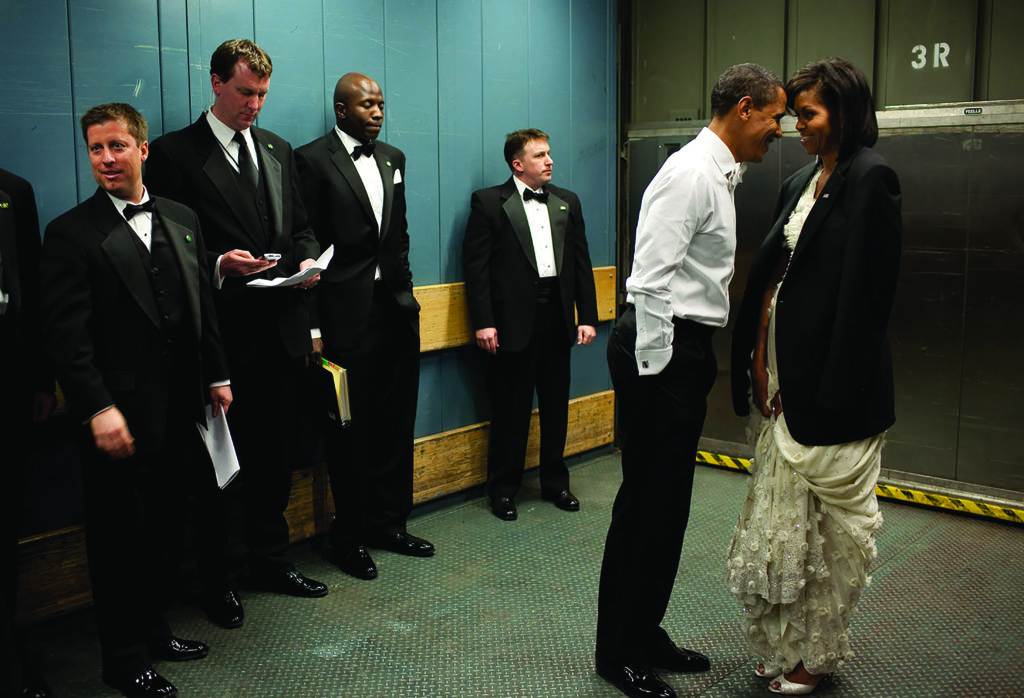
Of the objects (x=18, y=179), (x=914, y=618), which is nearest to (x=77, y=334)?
(x=18, y=179)

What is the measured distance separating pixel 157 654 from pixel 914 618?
2.57 metres

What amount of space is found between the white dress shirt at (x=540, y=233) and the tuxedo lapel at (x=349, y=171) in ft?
3.07

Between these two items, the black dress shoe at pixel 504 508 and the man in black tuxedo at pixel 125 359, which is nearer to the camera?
the man in black tuxedo at pixel 125 359

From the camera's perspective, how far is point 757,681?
9.81ft

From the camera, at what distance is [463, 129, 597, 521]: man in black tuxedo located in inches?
177

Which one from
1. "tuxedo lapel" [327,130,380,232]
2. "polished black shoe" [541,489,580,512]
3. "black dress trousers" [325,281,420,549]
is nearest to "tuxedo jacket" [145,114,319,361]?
"tuxedo lapel" [327,130,380,232]

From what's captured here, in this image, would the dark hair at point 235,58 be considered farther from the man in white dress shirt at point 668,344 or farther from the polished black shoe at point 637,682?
the polished black shoe at point 637,682

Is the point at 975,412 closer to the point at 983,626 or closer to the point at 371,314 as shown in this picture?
the point at 983,626

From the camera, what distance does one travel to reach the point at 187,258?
299 cm

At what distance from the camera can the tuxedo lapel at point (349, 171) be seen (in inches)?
150

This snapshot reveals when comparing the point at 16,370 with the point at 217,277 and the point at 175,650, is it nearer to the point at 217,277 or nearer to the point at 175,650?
the point at 217,277

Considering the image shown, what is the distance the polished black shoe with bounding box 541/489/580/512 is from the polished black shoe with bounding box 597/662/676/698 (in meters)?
1.71

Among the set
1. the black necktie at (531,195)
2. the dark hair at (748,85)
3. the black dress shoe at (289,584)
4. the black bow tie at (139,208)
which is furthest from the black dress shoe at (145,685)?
the black necktie at (531,195)

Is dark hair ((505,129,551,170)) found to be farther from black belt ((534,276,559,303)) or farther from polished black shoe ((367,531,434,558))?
polished black shoe ((367,531,434,558))
